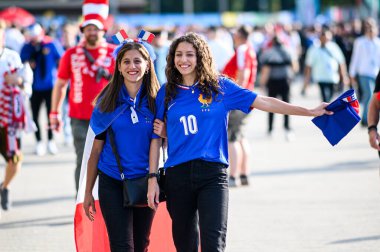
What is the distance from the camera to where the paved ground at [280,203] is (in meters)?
8.73

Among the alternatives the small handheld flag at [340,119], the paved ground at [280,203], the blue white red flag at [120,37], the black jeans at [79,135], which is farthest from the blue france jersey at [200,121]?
the black jeans at [79,135]

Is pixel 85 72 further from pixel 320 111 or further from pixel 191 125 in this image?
pixel 320 111

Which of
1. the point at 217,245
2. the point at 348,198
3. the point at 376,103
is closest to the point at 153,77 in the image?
the point at 217,245

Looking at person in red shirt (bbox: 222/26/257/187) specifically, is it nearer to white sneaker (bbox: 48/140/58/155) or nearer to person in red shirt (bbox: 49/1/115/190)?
person in red shirt (bbox: 49/1/115/190)

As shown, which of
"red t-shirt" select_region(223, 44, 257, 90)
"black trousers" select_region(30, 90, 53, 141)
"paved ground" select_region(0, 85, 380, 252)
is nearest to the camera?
"paved ground" select_region(0, 85, 380, 252)

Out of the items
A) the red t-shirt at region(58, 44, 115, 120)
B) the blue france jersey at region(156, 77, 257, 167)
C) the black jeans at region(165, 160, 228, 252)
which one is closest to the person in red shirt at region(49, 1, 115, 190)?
the red t-shirt at region(58, 44, 115, 120)

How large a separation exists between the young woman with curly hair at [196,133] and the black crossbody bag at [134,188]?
0.28 ft

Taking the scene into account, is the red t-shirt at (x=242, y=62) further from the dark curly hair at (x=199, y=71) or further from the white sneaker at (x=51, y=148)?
the dark curly hair at (x=199, y=71)

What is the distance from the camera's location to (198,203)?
618 cm

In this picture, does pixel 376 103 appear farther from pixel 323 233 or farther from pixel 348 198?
pixel 348 198

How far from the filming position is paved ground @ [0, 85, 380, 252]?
8.73 meters

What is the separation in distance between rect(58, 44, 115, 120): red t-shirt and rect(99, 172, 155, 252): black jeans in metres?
3.11

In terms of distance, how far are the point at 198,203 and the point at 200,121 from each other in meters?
0.51

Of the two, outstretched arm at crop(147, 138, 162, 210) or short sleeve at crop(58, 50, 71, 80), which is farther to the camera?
short sleeve at crop(58, 50, 71, 80)
